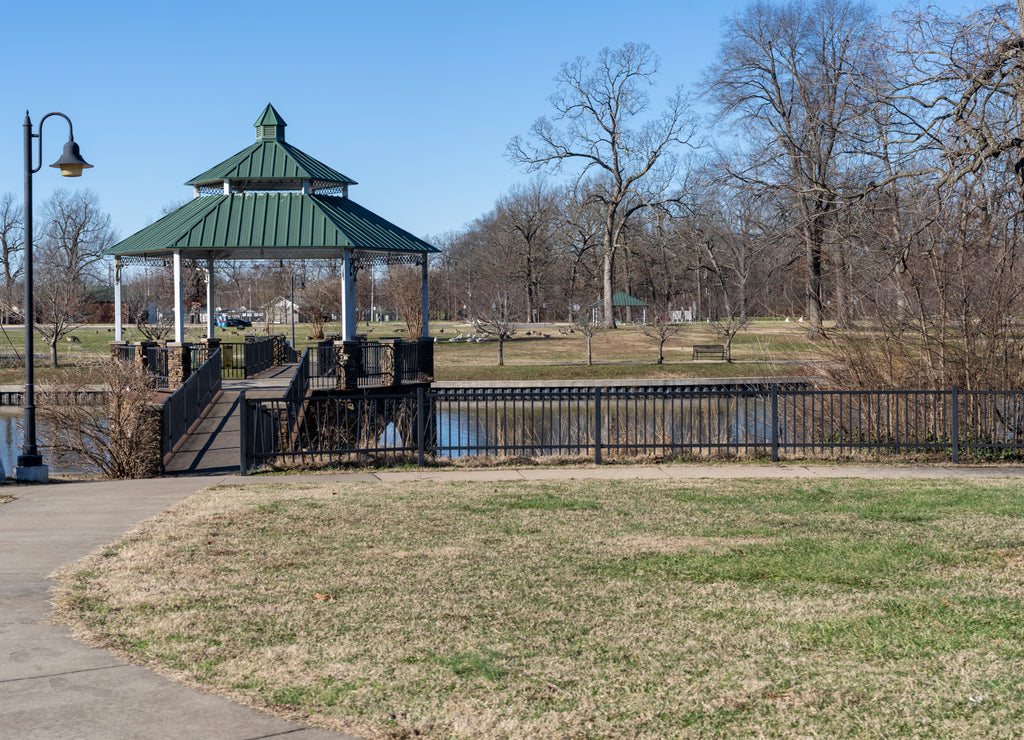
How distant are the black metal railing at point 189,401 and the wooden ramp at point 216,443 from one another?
0.19m

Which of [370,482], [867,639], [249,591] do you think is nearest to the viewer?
[867,639]

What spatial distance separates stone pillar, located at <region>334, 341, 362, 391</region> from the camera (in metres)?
24.7

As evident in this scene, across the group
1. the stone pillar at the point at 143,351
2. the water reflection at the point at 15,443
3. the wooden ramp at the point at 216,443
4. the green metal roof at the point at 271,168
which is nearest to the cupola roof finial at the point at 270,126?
the green metal roof at the point at 271,168

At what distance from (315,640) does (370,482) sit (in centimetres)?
701

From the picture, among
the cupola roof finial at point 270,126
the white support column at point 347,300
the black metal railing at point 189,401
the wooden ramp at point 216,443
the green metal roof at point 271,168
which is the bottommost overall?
the wooden ramp at point 216,443

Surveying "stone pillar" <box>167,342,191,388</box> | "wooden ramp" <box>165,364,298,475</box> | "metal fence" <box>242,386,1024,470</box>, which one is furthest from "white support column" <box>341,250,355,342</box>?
"metal fence" <box>242,386,1024,470</box>

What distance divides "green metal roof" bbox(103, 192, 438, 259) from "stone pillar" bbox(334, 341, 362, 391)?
2.53m

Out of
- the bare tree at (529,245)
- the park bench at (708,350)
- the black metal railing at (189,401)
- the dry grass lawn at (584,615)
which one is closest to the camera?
the dry grass lawn at (584,615)

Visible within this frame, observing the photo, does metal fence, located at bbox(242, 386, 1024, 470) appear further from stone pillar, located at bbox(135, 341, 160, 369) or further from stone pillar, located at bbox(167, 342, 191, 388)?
stone pillar, located at bbox(135, 341, 160, 369)

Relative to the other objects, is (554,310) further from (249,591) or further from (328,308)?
(249,591)

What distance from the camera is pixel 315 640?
604 cm

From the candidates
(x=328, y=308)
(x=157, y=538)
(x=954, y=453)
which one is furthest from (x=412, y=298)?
(x=157, y=538)

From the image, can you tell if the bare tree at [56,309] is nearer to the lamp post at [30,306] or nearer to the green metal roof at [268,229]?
the green metal roof at [268,229]

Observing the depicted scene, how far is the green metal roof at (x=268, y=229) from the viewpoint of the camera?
24766 millimetres
